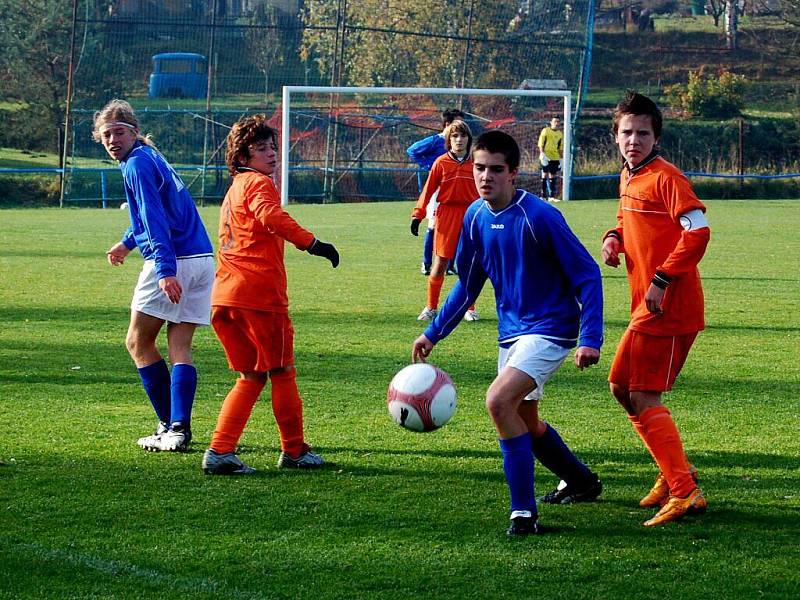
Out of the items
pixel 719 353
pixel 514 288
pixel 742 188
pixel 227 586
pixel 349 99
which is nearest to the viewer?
pixel 227 586

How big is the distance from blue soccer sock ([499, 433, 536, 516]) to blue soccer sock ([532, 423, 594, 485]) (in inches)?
16.6

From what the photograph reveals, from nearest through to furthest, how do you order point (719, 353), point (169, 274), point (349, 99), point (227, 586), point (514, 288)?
1. point (227, 586)
2. point (514, 288)
3. point (169, 274)
4. point (719, 353)
5. point (349, 99)

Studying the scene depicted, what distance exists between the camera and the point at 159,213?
589cm

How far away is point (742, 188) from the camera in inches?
1328

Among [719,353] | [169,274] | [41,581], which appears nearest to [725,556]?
[41,581]

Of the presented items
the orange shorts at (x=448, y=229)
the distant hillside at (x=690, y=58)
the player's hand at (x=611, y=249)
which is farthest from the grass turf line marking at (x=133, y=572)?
the distant hillside at (x=690, y=58)

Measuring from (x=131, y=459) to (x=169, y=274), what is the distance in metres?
0.95

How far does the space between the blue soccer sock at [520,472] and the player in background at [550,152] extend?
75.9 ft

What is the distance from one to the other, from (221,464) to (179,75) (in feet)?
87.3

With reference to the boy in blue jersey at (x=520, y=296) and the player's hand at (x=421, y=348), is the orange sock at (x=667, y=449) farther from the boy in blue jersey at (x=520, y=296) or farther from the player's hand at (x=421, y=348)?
the player's hand at (x=421, y=348)

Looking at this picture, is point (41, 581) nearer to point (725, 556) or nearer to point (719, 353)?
point (725, 556)

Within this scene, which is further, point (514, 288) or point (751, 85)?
point (751, 85)

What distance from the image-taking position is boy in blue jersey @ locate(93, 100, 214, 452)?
19.4 ft

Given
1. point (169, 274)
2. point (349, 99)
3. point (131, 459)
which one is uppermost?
point (349, 99)
